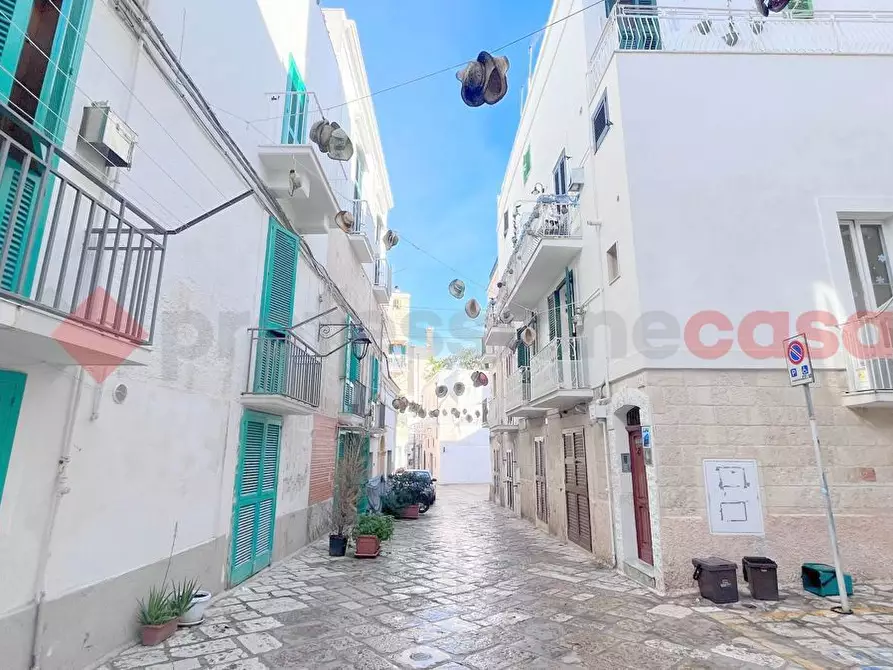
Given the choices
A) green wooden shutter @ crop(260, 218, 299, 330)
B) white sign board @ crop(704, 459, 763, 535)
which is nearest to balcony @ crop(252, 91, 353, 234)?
green wooden shutter @ crop(260, 218, 299, 330)

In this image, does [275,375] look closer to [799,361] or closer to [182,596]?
[182,596]

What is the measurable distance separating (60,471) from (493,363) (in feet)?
60.2

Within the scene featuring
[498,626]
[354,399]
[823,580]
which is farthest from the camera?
[354,399]

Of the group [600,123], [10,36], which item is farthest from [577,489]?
[10,36]

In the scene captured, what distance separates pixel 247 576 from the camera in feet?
22.7

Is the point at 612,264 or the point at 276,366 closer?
the point at 276,366

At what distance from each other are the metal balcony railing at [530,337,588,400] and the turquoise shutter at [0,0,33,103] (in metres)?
7.95

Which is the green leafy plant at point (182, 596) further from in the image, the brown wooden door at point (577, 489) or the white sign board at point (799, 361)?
the white sign board at point (799, 361)

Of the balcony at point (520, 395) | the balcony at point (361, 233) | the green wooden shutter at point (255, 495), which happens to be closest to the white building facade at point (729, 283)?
the balcony at point (520, 395)

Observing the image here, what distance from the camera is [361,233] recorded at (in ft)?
41.9

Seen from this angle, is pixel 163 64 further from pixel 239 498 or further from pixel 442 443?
pixel 442 443

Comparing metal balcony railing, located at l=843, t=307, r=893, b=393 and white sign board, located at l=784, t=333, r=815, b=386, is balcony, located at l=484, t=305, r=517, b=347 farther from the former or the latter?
white sign board, located at l=784, t=333, r=815, b=386

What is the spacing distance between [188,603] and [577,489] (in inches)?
280

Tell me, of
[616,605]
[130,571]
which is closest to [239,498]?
[130,571]
